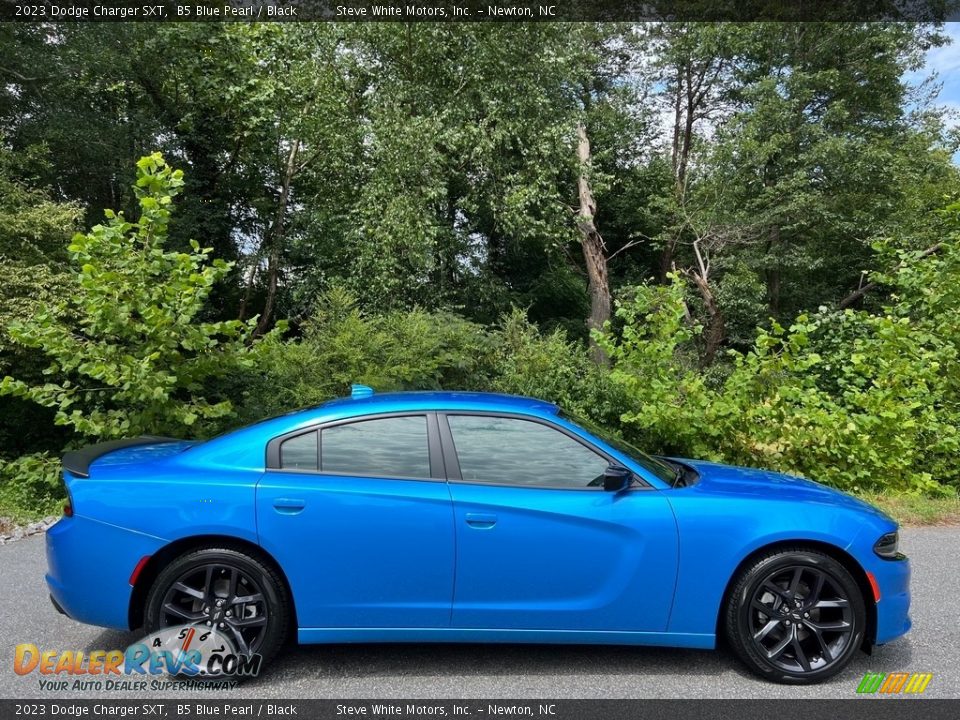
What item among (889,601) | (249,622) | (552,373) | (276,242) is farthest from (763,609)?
(276,242)

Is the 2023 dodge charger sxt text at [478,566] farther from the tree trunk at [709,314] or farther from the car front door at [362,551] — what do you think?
the tree trunk at [709,314]

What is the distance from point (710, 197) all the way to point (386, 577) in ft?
57.7

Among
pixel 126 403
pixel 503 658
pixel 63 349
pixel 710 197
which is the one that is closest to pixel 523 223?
pixel 710 197

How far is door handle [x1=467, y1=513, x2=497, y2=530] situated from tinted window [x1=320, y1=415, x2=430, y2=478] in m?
0.33

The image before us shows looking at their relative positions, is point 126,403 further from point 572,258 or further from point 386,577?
point 572,258

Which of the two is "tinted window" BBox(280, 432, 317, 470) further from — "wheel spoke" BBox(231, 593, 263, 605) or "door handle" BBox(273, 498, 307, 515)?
"wheel spoke" BBox(231, 593, 263, 605)

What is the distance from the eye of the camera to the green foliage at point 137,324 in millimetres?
6707

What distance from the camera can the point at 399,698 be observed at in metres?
3.42

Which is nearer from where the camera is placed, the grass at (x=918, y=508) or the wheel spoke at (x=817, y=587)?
the wheel spoke at (x=817, y=587)

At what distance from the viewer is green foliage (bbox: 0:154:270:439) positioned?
671 cm

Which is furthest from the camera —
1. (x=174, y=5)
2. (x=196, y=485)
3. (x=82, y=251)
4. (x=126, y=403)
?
(x=174, y=5)

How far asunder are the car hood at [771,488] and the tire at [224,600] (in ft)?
7.59

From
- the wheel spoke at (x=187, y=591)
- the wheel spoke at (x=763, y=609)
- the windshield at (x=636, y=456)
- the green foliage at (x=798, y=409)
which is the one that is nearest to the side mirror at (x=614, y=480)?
the windshield at (x=636, y=456)

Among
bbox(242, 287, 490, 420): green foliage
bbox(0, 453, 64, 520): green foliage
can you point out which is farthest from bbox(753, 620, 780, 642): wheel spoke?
bbox(0, 453, 64, 520): green foliage
